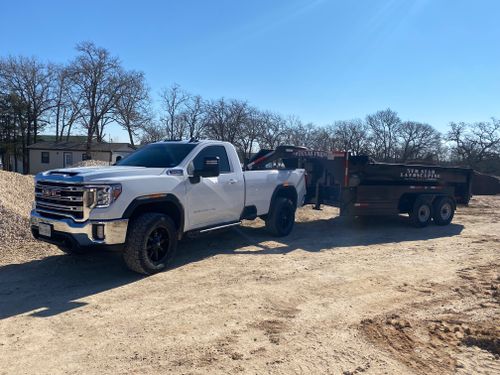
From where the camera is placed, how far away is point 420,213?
39.0ft

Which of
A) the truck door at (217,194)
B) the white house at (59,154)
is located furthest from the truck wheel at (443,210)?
the white house at (59,154)

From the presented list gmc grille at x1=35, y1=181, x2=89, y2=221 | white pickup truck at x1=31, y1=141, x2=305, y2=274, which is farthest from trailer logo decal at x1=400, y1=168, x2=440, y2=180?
gmc grille at x1=35, y1=181, x2=89, y2=221

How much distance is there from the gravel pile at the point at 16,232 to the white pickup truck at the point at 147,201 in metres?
1.49

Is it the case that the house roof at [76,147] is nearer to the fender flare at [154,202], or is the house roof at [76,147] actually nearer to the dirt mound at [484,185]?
the dirt mound at [484,185]

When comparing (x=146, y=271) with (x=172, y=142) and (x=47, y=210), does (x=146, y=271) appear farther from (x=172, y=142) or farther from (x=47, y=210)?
(x=172, y=142)

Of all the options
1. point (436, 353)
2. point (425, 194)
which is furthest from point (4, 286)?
point (425, 194)

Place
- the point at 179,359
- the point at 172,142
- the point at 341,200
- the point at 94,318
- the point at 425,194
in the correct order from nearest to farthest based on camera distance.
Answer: the point at 179,359, the point at 94,318, the point at 172,142, the point at 341,200, the point at 425,194

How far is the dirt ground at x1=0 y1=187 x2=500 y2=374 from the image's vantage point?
12.4 feet

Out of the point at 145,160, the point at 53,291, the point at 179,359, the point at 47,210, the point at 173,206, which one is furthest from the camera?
the point at 145,160

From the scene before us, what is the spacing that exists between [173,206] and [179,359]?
10.5 ft

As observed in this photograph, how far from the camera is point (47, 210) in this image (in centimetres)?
605

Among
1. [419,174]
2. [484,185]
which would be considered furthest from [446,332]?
[484,185]

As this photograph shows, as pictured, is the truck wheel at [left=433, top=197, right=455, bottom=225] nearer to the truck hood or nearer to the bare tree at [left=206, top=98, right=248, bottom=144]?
the truck hood

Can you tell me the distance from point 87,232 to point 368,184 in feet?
25.9
